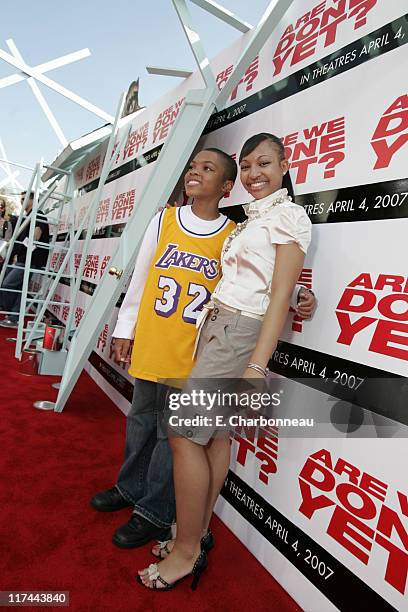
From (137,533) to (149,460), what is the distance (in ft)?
0.87

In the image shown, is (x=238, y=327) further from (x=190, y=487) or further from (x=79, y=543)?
(x=79, y=543)

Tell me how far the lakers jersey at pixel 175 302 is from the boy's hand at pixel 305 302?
294mm

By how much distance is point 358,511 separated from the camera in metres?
1.06

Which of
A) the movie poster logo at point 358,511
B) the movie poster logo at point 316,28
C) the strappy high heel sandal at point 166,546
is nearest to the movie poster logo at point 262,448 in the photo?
the movie poster logo at point 358,511

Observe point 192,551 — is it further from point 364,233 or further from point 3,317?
point 3,317

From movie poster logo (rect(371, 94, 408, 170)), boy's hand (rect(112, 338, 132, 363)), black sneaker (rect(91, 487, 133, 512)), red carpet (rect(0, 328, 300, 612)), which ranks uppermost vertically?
movie poster logo (rect(371, 94, 408, 170))

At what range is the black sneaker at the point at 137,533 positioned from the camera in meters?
1.27

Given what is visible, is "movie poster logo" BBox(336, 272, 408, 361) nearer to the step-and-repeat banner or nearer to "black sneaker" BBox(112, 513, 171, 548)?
the step-and-repeat banner

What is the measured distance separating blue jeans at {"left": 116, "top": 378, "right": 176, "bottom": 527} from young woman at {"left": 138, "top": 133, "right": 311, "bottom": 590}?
0.71ft

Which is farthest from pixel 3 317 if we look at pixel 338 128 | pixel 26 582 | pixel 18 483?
pixel 338 128

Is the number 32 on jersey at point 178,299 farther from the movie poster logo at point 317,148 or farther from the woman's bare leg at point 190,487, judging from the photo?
the movie poster logo at point 317,148

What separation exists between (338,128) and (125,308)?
0.95 m

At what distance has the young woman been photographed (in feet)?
3.26

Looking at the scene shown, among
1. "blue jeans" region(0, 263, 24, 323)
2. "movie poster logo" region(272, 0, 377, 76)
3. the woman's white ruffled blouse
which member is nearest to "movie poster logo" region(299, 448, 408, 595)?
the woman's white ruffled blouse
